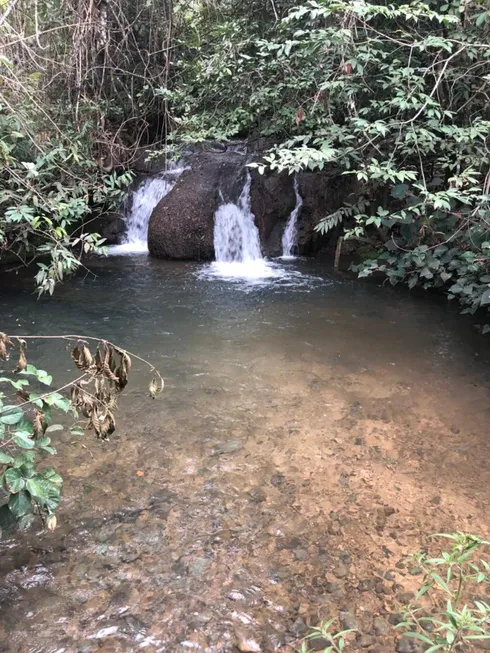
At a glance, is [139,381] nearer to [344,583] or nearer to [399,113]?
[344,583]

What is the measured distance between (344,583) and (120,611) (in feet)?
3.29

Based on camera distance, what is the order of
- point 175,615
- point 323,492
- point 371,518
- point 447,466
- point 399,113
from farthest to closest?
point 399,113, point 447,466, point 323,492, point 371,518, point 175,615

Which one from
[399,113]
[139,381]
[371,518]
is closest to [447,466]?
[371,518]

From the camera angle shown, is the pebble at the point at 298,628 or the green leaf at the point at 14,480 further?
the pebble at the point at 298,628

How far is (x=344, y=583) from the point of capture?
7.53 ft

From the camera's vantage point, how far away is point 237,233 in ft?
27.4

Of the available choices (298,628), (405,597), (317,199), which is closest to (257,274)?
(317,199)

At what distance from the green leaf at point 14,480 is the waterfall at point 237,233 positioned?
6687 millimetres

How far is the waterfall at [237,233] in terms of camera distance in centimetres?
830

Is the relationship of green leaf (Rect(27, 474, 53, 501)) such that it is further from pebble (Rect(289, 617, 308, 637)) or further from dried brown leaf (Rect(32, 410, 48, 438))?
pebble (Rect(289, 617, 308, 637))

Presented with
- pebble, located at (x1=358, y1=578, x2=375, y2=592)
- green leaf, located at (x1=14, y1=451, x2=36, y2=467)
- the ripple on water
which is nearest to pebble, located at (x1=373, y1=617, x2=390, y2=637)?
pebble, located at (x1=358, y1=578, x2=375, y2=592)

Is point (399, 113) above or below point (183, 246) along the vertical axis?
above

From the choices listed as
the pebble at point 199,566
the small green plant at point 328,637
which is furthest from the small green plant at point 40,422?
the small green plant at point 328,637

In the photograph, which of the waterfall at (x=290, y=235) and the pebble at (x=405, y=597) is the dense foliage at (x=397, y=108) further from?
the pebble at (x=405, y=597)
